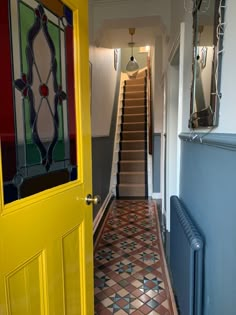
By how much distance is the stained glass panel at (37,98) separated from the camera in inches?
31.3

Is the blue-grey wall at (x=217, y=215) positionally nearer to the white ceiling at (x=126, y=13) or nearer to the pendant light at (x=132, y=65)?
the white ceiling at (x=126, y=13)

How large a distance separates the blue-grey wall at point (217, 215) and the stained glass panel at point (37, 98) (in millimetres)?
634

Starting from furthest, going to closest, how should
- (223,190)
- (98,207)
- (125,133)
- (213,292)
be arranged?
(125,133) < (98,207) < (213,292) < (223,190)

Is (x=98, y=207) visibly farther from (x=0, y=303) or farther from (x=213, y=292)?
(x=0, y=303)

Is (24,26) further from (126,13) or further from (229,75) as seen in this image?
(126,13)

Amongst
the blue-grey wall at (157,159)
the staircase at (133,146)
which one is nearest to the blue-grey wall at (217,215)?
the blue-grey wall at (157,159)

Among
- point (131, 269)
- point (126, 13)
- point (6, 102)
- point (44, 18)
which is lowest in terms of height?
point (131, 269)

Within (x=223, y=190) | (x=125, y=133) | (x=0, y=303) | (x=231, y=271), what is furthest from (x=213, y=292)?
(x=125, y=133)

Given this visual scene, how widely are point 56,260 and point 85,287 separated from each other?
36 centimetres

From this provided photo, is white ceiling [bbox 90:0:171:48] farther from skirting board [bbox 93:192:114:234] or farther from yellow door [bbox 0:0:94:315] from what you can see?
skirting board [bbox 93:192:114:234]

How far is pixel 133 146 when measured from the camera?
541cm

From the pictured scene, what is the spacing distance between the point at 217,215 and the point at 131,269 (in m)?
1.46

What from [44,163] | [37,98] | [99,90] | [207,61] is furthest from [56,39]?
[99,90]

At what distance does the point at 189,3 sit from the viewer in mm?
1641
